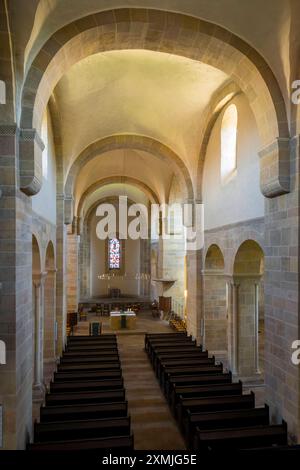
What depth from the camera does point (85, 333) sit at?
21.9 metres

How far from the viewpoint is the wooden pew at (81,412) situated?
8.52 m

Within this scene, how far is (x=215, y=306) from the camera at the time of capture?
16125 mm

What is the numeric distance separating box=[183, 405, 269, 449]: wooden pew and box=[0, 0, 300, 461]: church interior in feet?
0.16

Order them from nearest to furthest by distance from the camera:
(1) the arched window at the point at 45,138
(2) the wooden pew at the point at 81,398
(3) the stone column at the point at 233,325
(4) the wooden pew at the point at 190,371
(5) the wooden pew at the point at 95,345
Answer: (2) the wooden pew at the point at 81,398
(4) the wooden pew at the point at 190,371
(1) the arched window at the point at 45,138
(3) the stone column at the point at 233,325
(5) the wooden pew at the point at 95,345

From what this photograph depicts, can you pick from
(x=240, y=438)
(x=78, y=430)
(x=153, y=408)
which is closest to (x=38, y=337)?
(x=153, y=408)

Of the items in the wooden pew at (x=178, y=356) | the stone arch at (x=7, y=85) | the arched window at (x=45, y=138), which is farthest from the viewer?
the wooden pew at (x=178, y=356)

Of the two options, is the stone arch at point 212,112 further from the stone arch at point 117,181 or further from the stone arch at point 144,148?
the stone arch at point 117,181

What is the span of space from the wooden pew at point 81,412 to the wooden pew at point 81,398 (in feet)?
1.68

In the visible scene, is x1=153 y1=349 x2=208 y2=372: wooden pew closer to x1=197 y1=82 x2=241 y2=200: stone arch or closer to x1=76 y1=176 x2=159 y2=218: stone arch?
x1=197 y1=82 x2=241 y2=200: stone arch

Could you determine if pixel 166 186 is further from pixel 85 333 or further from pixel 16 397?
pixel 16 397

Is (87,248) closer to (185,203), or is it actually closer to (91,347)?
(185,203)

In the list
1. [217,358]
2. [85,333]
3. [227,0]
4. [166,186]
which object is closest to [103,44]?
[227,0]

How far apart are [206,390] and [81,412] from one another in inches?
132

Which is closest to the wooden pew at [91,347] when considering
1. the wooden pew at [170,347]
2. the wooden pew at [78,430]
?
the wooden pew at [170,347]
